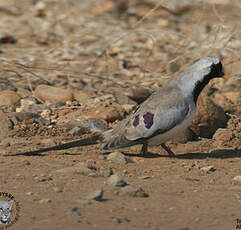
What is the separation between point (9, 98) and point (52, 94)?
0.53 m

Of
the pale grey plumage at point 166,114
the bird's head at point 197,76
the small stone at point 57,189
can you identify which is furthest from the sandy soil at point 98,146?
the bird's head at point 197,76

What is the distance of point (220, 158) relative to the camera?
18.2ft

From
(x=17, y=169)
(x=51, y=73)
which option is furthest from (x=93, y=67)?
(x=17, y=169)

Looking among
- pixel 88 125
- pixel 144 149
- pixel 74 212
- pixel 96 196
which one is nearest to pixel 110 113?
pixel 88 125

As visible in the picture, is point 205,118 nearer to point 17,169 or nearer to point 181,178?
point 181,178

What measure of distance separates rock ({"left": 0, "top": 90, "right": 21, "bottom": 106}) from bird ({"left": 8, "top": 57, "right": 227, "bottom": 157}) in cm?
170

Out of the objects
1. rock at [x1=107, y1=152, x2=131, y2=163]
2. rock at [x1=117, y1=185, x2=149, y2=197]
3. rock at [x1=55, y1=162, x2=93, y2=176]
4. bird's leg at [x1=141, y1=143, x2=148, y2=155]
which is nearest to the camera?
rock at [x1=117, y1=185, x2=149, y2=197]

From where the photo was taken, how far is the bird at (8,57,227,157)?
209 inches

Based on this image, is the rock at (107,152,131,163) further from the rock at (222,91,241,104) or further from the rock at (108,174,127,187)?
the rock at (222,91,241,104)

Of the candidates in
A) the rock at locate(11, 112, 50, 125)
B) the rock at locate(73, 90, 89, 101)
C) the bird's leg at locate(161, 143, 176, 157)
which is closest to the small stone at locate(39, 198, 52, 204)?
the bird's leg at locate(161, 143, 176, 157)

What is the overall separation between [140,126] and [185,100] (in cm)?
49

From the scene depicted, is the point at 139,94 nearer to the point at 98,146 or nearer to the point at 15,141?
the point at 98,146

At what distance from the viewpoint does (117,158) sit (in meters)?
5.19

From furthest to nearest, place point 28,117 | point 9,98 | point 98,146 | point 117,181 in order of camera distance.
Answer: point 9,98 → point 28,117 → point 98,146 → point 117,181
